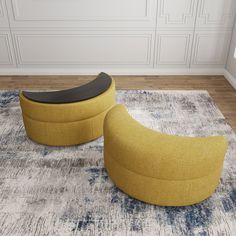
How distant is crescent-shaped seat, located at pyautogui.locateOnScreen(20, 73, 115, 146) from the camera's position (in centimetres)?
230

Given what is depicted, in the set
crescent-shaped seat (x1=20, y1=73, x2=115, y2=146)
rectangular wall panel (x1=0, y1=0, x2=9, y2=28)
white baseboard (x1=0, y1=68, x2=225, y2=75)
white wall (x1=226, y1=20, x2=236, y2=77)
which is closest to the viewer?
crescent-shaped seat (x1=20, y1=73, x2=115, y2=146)

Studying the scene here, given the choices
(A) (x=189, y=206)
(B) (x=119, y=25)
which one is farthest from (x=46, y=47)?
(A) (x=189, y=206)

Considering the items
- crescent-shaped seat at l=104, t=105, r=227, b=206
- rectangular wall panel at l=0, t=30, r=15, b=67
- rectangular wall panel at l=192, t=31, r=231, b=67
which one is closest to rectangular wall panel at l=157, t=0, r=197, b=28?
rectangular wall panel at l=192, t=31, r=231, b=67

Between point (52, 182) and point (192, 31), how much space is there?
108 inches

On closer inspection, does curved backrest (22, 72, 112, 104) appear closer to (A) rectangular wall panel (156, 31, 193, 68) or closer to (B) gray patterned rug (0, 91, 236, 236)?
(B) gray patterned rug (0, 91, 236, 236)

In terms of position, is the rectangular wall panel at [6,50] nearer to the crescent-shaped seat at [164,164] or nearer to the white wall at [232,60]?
the crescent-shaped seat at [164,164]

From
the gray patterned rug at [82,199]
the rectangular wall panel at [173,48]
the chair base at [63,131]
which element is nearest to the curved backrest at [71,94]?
the chair base at [63,131]

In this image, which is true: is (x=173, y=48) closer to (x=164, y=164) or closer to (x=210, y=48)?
(x=210, y=48)

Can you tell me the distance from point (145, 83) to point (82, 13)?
1.21 m

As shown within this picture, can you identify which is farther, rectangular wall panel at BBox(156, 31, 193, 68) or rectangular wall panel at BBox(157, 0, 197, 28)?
rectangular wall panel at BBox(156, 31, 193, 68)

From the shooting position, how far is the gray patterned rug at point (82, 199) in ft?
5.74

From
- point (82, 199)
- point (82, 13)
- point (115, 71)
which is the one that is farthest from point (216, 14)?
point (82, 199)

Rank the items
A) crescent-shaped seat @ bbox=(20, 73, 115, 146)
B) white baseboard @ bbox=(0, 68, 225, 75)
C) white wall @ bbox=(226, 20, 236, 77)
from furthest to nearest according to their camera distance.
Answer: white baseboard @ bbox=(0, 68, 225, 75), white wall @ bbox=(226, 20, 236, 77), crescent-shaped seat @ bbox=(20, 73, 115, 146)

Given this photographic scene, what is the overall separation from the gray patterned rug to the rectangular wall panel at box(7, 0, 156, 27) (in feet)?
5.26
